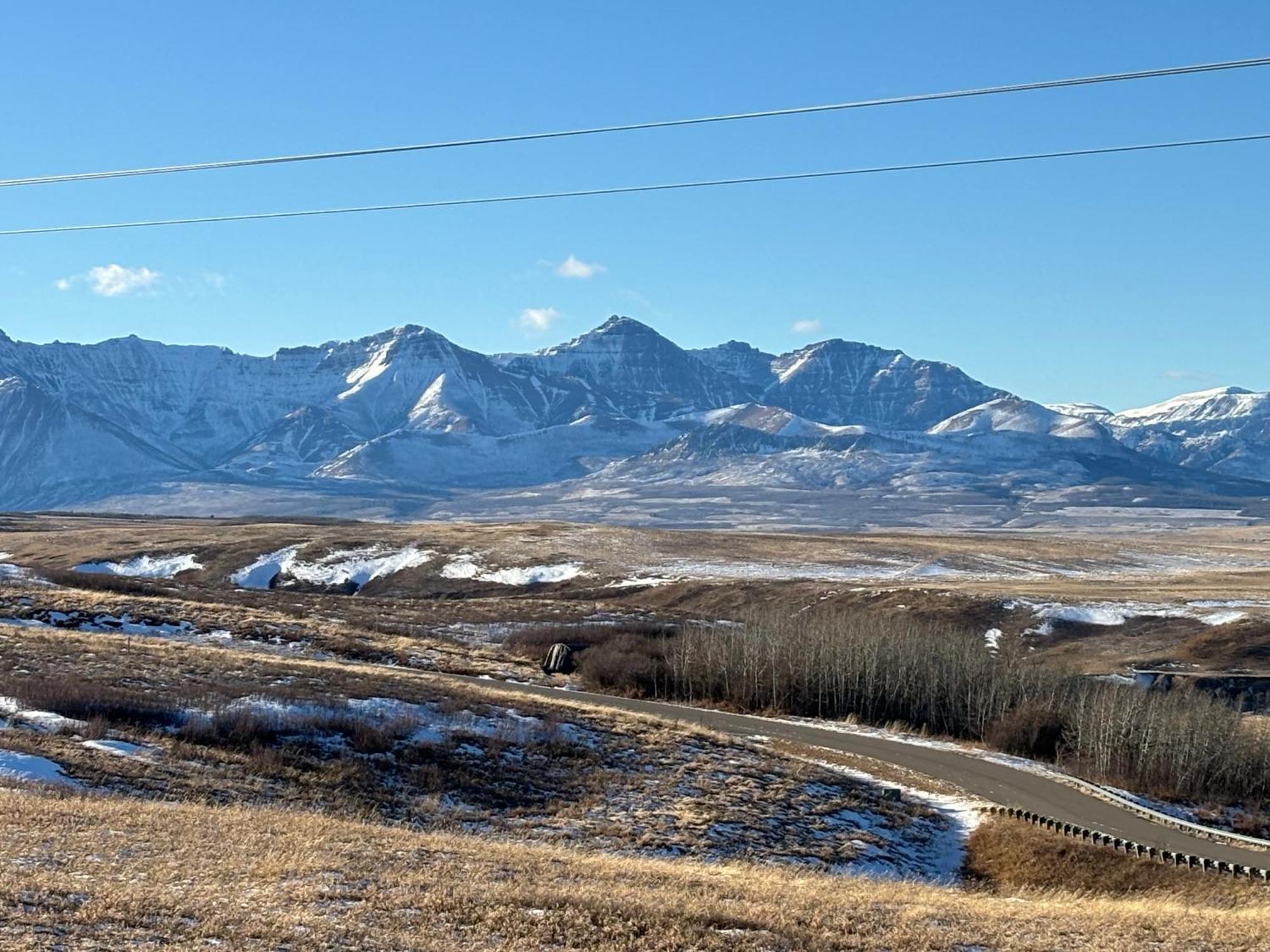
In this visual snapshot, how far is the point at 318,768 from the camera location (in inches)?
1387

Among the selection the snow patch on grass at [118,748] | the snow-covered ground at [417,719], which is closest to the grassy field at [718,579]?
the snow-covered ground at [417,719]

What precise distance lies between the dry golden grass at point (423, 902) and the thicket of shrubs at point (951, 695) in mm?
25454

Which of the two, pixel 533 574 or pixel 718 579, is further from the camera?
pixel 533 574

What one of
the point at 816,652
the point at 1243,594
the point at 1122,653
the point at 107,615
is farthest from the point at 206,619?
the point at 1243,594

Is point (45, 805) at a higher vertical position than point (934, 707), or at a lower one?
higher

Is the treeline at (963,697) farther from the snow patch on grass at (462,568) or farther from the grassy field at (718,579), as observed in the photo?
the snow patch on grass at (462,568)

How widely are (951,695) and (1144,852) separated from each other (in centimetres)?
2713

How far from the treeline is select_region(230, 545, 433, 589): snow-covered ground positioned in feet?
209

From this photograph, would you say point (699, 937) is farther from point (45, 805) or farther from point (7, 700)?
point (7, 700)

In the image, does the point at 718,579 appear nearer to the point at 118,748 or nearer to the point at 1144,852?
the point at 1144,852

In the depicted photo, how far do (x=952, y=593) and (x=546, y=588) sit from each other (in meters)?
40.5

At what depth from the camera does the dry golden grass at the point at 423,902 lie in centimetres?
1647

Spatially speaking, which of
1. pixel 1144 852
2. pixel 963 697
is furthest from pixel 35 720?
pixel 963 697

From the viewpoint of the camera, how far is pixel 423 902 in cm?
1862
